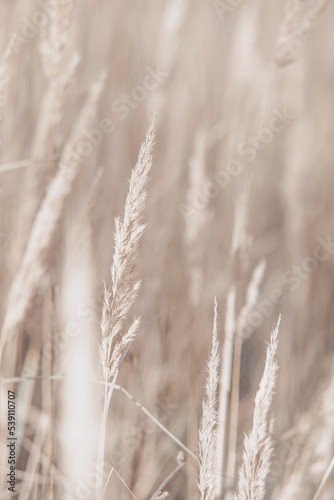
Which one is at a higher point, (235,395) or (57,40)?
(57,40)

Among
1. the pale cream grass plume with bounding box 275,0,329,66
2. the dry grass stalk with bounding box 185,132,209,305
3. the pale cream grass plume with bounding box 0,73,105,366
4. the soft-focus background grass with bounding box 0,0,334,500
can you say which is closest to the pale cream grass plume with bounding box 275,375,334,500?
the soft-focus background grass with bounding box 0,0,334,500

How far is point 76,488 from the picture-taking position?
0.83 m

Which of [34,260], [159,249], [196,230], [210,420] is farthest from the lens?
[159,249]

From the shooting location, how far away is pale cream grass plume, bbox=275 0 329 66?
961mm

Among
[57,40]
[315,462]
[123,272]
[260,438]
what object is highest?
[57,40]

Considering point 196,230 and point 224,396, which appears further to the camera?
point 196,230

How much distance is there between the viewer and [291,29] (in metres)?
0.98

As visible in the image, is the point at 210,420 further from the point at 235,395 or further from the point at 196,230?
the point at 196,230

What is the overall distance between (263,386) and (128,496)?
23.5 inches

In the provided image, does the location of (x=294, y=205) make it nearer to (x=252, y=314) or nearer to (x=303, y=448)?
(x=252, y=314)

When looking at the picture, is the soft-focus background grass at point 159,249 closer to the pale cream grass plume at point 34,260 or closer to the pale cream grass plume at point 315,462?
the pale cream grass plume at point 315,462

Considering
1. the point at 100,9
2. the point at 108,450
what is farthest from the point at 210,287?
the point at 100,9

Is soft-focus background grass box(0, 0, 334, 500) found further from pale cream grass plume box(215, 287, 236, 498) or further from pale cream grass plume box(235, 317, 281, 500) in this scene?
pale cream grass plume box(235, 317, 281, 500)

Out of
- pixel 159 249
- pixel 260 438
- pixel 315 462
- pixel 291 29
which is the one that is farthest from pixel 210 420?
pixel 159 249
